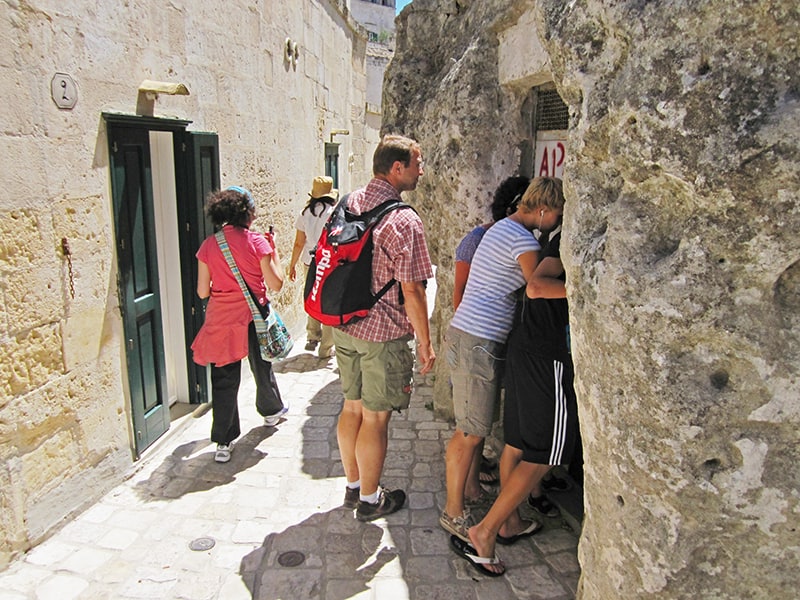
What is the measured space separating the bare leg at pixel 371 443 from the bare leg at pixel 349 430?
43mm

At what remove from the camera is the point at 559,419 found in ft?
9.44

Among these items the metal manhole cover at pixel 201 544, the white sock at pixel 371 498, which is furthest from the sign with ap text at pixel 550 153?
the metal manhole cover at pixel 201 544

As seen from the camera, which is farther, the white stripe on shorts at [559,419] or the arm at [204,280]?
the arm at [204,280]

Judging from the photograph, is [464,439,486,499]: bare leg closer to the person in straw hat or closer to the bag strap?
the bag strap

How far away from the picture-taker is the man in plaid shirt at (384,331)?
318 centimetres

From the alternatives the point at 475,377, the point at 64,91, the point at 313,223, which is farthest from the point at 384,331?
the point at 313,223

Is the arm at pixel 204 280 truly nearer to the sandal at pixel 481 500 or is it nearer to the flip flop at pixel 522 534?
the sandal at pixel 481 500

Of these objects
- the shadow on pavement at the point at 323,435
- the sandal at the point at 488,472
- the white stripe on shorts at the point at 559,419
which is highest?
the white stripe on shorts at the point at 559,419

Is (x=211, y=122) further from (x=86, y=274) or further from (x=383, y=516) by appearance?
(x=383, y=516)

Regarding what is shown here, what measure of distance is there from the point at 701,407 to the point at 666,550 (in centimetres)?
49

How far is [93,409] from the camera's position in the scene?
12.0ft

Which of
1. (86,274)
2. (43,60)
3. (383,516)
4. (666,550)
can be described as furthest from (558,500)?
(43,60)

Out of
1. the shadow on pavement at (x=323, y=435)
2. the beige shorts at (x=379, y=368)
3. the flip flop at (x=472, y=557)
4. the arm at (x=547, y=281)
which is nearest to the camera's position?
the arm at (x=547, y=281)

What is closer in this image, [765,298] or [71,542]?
[765,298]
